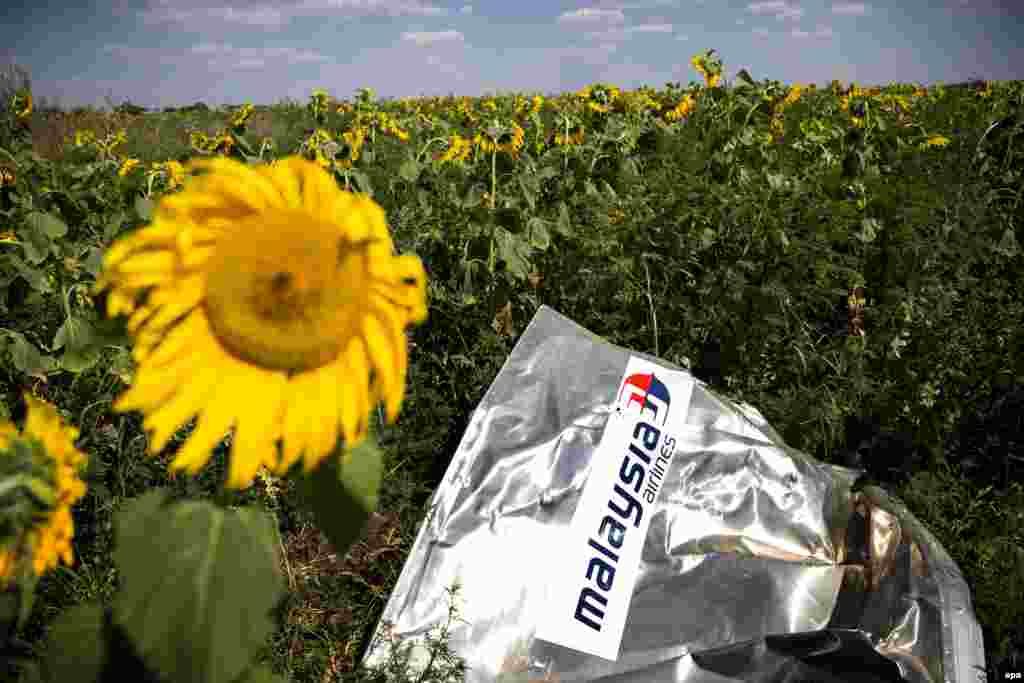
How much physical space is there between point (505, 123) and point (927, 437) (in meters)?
2.30

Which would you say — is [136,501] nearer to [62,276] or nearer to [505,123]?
[62,276]

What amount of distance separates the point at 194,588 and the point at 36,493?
25 centimetres

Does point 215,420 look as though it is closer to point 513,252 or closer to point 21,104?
point 513,252

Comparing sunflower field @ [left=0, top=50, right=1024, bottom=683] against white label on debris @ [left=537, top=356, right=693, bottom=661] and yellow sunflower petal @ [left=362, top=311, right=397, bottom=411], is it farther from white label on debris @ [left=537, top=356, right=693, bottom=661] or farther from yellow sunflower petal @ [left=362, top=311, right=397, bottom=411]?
white label on debris @ [left=537, top=356, right=693, bottom=661]

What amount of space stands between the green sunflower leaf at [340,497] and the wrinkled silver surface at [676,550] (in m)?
1.06

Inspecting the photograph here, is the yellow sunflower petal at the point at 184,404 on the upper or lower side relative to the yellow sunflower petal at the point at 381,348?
lower

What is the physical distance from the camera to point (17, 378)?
7.61 feet

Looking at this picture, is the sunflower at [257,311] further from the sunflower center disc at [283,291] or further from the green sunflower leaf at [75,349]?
the green sunflower leaf at [75,349]

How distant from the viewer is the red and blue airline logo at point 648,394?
77.3 inches

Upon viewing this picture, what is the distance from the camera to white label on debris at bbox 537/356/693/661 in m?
1.72

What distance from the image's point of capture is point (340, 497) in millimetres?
760

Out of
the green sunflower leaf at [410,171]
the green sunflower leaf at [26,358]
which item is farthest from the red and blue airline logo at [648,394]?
the green sunflower leaf at [410,171]

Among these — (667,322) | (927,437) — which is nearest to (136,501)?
(667,322)

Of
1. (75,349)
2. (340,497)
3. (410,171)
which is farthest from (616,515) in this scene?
(410,171)
